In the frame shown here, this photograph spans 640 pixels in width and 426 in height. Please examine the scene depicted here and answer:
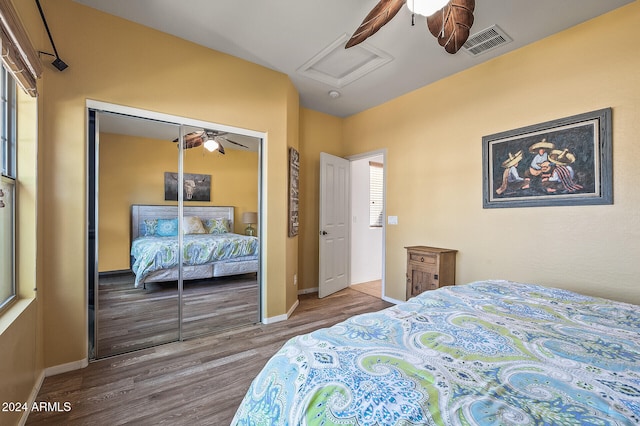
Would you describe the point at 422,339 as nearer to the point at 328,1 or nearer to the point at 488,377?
the point at 488,377

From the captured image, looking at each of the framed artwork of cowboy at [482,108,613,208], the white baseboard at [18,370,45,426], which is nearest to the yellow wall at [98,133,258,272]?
the white baseboard at [18,370,45,426]

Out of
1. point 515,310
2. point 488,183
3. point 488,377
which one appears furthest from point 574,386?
point 488,183

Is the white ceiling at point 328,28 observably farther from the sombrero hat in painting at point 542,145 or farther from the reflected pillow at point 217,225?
the reflected pillow at point 217,225

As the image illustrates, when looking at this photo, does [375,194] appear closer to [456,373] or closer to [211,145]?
[211,145]

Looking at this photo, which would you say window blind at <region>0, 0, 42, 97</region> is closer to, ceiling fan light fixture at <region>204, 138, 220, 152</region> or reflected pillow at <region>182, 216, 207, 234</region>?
ceiling fan light fixture at <region>204, 138, 220, 152</region>

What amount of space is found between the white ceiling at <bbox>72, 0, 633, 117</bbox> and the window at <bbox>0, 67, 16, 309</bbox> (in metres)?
1.04

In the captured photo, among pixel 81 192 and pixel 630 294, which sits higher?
pixel 81 192

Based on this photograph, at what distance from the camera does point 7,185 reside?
1726 mm

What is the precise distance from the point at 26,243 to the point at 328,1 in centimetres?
274

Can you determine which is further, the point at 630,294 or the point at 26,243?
the point at 630,294

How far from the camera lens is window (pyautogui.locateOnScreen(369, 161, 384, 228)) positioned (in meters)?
5.38

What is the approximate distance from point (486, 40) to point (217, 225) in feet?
10.3

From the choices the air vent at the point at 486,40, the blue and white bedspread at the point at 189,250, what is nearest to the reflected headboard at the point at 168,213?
the blue and white bedspread at the point at 189,250

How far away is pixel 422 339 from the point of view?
112cm
